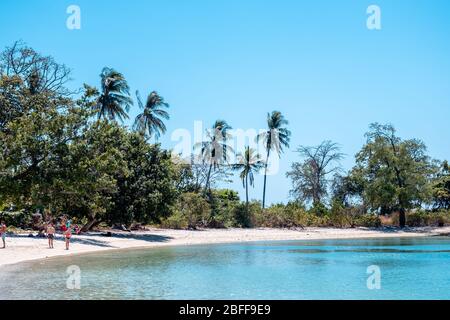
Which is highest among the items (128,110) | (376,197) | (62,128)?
(128,110)

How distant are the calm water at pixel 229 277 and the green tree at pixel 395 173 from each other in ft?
88.6

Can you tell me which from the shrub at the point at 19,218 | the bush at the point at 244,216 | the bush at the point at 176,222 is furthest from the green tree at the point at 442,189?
the shrub at the point at 19,218

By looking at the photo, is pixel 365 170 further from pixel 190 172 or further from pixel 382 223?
pixel 190 172

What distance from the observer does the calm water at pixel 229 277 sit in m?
16.2

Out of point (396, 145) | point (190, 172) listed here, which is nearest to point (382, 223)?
point (396, 145)

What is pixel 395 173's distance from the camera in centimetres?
5688

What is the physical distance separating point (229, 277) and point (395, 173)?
41.1 metres

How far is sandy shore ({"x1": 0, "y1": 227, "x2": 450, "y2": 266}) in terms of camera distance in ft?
89.8

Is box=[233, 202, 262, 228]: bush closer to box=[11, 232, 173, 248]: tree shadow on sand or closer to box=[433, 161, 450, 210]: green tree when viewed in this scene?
box=[11, 232, 173, 248]: tree shadow on sand

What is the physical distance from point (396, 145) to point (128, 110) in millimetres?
29583

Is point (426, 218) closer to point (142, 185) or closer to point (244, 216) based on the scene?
point (244, 216)

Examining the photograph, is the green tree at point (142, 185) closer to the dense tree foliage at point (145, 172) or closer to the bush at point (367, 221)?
the dense tree foliage at point (145, 172)

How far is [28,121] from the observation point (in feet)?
88.6

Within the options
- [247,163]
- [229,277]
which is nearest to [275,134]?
[247,163]
